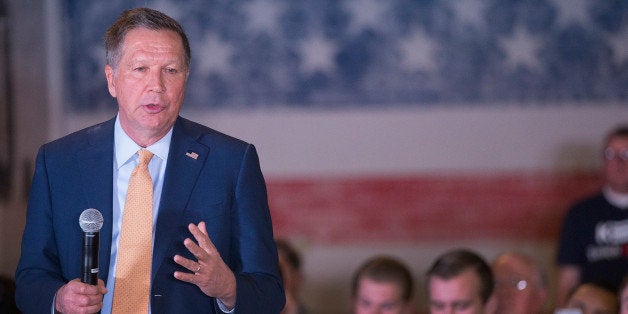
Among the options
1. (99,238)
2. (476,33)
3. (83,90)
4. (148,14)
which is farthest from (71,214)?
(476,33)

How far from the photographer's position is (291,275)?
15.6 ft

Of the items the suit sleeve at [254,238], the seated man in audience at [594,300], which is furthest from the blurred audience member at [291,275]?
the suit sleeve at [254,238]

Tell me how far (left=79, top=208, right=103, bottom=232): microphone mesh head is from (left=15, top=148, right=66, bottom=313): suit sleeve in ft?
0.73

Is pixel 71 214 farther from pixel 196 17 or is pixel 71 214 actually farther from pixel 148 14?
pixel 196 17

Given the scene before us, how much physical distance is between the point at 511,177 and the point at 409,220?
0.59 meters

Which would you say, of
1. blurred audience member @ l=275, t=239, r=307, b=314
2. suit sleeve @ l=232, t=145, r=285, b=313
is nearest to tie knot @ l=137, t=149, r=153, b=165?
suit sleeve @ l=232, t=145, r=285, b=313

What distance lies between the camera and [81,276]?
200cm

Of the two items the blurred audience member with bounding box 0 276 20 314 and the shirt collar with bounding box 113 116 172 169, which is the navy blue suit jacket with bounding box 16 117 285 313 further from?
the blurred audience member with bounding box 0 276 20 314

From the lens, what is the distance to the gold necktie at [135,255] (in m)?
2.18

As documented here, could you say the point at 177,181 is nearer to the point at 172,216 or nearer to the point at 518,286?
the point at 172,216

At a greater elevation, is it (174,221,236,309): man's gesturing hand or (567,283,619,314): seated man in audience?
(174,221,236,309): man's gesturing hand

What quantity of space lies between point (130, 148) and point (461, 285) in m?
2.13

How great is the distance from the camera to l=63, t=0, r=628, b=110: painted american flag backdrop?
211 inches

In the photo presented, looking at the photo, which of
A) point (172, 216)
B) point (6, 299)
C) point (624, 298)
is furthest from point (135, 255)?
point (624, 298)
